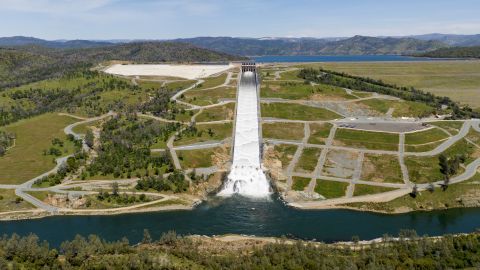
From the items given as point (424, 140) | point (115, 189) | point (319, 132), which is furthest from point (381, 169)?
point (115, 189)

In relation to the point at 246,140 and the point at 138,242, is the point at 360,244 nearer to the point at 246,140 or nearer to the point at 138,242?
the point at 138,242

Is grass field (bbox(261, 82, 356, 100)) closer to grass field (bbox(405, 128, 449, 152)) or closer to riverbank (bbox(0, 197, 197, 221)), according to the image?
grass field (bbox(405, 128, 449, 152))

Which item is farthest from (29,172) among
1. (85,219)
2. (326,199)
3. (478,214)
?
(478,214)

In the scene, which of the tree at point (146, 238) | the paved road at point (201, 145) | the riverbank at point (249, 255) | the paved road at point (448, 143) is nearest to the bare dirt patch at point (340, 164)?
the paved road at point (448, 143)

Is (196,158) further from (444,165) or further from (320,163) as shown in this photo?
(444,165)

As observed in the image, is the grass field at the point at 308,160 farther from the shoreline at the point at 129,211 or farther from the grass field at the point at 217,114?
the grass field at the point at 217,114
